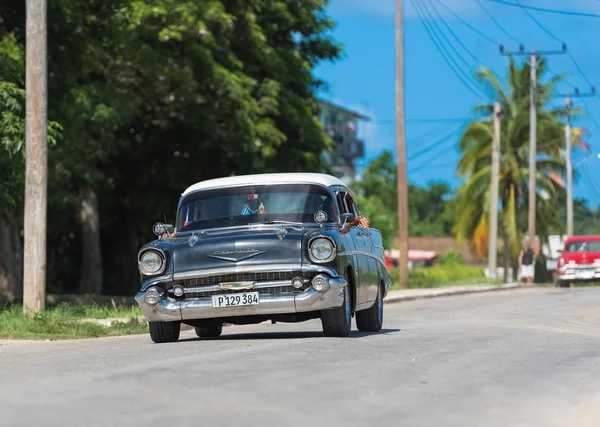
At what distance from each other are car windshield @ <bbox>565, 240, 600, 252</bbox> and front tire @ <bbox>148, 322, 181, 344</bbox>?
34.7 metres

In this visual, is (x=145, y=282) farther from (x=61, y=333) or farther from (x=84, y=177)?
(x=84, y=177)

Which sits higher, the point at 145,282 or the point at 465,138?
the point at 465,138

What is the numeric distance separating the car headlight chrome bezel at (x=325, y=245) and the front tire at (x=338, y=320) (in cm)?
52

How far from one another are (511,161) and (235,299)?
180 ft

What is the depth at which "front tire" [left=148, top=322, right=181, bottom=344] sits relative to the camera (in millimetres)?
15492

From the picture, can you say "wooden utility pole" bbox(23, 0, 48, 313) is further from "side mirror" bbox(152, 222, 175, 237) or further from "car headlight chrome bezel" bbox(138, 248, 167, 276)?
"car headlight chrome bezel" bbox(138, 248, 167, 276)

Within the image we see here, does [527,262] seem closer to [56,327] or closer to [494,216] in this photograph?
[494,216]

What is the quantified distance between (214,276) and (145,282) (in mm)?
808

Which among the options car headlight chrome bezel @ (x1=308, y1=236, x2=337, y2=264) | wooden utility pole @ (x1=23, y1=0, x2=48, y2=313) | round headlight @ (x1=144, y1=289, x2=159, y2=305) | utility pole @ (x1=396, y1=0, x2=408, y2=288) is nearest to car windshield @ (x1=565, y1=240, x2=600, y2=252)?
utility pole @ (x1=396, y1=0, x2=408, y2=288)

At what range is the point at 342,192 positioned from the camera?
1727 centimetres

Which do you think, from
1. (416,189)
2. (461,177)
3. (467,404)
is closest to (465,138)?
(461,177)

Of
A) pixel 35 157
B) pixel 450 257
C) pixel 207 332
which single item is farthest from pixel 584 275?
pixel 450 257

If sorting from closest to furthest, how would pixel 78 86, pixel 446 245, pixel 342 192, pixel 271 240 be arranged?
pixel 271 240 → pixel 342 192 → pixel 78 86 → pixel 446 245

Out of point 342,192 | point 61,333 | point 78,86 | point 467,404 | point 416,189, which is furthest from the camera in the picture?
point 416,189
